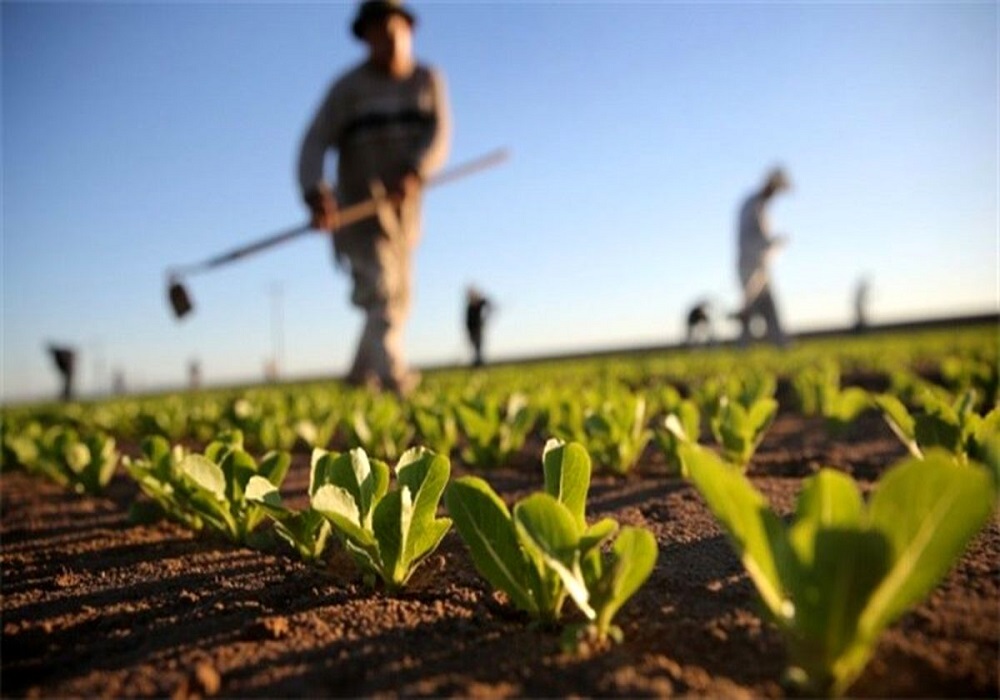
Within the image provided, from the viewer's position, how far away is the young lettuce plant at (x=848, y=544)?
0.67 metres

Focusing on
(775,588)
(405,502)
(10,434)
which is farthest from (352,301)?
(775,588)

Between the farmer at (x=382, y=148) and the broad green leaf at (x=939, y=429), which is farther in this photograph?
the farmer at (x=382, y=148)

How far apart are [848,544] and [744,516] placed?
12 centimetres

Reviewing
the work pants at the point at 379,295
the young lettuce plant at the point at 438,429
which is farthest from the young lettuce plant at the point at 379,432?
the work pants at the point at 379,295

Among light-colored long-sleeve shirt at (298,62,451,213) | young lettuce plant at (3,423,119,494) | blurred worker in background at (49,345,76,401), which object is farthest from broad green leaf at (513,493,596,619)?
blurred worker in background at (49,345,76,401)

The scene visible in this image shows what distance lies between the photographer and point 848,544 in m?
0.67

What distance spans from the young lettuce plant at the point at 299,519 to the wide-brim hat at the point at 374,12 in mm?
5832

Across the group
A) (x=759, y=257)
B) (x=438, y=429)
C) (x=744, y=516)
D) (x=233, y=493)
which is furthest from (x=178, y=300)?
Result: (x=759, y=257)

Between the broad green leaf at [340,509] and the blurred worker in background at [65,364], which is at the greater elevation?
the blurred worker in background at [65,364]

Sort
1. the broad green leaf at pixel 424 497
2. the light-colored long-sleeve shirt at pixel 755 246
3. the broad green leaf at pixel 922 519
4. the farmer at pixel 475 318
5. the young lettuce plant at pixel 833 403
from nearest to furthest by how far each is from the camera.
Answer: the broad green leaf at pixel 922 519 → the broad green leaf at pixel 424 497 → the young lettuce plant at pixel 833 403 → the farmer at pixel 475 318 → the light-colored long-sleeve shirt at pixel 755 246

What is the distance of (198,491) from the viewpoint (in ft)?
5.18

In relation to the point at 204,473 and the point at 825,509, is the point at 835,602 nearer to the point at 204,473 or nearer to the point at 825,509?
the point at 825,509

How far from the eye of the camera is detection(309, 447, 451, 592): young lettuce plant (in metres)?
1.13

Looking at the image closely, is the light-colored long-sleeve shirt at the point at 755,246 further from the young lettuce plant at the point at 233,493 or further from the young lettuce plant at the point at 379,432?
the young lettuce plant at the point at 233,493
